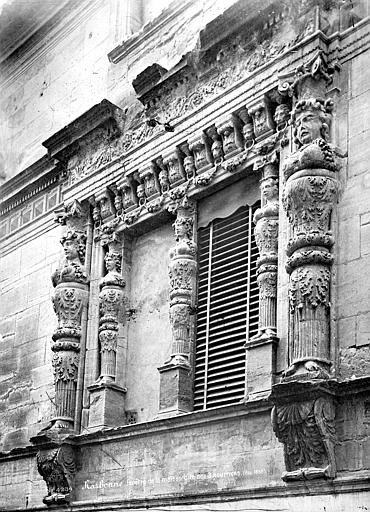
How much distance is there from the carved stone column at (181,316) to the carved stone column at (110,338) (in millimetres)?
943

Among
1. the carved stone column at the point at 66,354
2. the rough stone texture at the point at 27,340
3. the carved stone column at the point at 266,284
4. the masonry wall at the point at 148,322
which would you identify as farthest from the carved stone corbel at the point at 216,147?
the rough stone texture at the point at 27,340

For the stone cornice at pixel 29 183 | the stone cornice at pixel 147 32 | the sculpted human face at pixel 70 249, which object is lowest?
the sculpted human face at pixel 70 249

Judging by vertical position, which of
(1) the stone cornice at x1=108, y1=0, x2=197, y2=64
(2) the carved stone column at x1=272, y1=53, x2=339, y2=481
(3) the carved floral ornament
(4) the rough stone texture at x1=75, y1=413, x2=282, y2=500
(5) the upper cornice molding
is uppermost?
(5) the upper cornice molding

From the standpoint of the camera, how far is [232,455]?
9.62 m

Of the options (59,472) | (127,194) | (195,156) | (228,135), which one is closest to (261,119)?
(228,135)

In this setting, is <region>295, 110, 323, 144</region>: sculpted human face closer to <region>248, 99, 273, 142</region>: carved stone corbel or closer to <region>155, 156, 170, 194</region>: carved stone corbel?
<region>248, 99, 273, 142</region>: carved stone corbel

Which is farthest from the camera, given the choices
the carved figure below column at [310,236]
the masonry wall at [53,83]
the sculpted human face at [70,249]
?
the masonry wall at [53,83]

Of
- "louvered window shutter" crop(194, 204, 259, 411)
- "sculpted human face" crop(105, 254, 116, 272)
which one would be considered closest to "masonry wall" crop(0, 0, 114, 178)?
"sculpted human face" crop(105, 254, 116, 272)

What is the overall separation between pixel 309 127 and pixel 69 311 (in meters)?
4.26

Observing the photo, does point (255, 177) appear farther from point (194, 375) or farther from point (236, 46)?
point (194, 375)

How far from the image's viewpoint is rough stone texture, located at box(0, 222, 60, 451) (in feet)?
43.3

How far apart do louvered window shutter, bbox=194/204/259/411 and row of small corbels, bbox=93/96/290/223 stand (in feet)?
2.26

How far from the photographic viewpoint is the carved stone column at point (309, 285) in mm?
8648

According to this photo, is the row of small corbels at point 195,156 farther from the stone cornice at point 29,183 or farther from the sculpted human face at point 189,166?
the stone cornice at point 29,183
